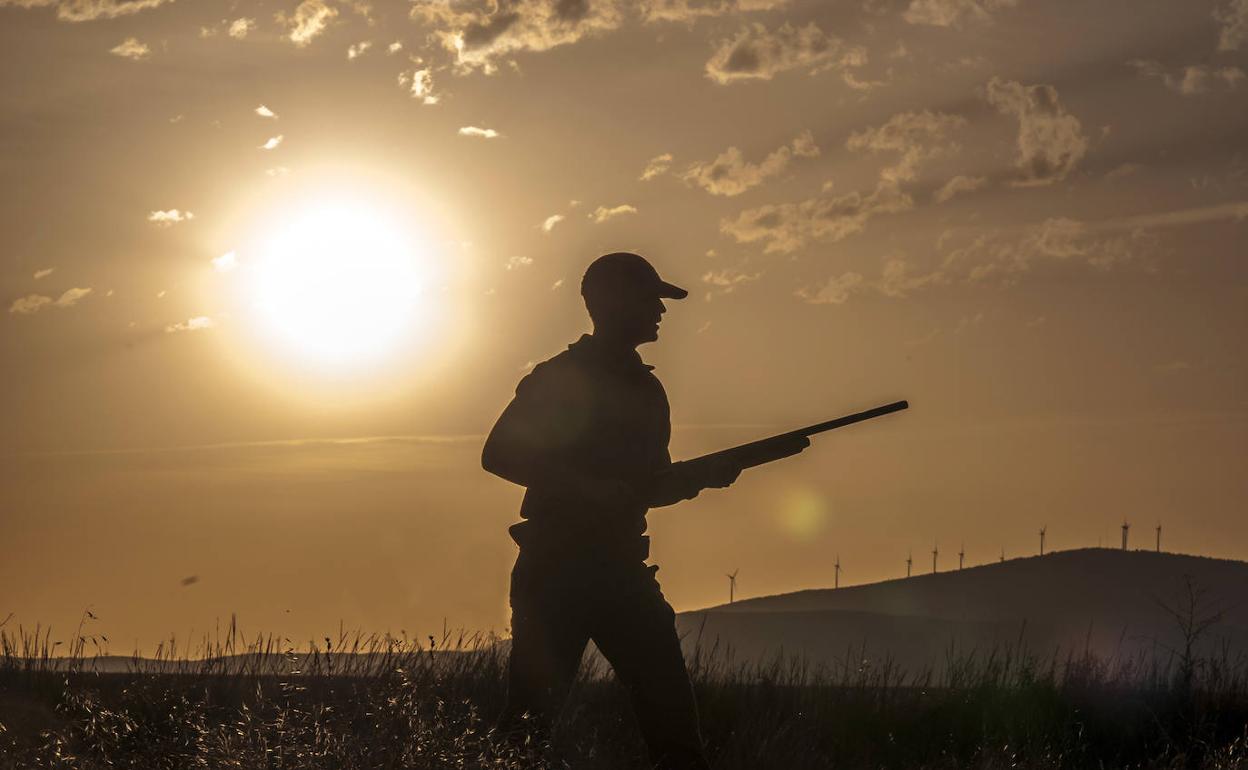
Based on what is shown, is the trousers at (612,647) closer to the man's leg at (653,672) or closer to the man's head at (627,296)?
the man's leg at (653,672)

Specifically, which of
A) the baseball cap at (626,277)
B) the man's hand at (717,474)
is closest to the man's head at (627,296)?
the baseball cap at (626,277)

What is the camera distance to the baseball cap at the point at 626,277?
7.58m

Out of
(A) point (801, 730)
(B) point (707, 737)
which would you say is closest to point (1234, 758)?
(A) point (801, 730)

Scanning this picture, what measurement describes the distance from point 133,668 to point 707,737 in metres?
4.20

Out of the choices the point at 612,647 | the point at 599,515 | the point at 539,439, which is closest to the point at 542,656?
the point at 612,647

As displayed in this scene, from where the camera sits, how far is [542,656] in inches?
291

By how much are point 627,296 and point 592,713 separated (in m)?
3.89

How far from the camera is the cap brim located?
7645 millimetres

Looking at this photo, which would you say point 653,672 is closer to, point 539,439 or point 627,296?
point 539,439

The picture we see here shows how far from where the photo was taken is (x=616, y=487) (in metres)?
7.22

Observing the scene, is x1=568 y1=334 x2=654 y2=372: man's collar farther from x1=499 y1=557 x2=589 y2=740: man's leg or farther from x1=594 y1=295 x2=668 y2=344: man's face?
x1=499 y1=557 x2=589 y2=740: man's leg

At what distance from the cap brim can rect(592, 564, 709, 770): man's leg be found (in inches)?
57.2

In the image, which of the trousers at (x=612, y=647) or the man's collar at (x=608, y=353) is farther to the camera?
the man's collar at (x=608, y=353)

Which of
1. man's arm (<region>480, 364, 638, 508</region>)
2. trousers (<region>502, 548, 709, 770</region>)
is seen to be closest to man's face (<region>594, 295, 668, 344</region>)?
man's arm (<region>480, 364, 638, 508</region>)
